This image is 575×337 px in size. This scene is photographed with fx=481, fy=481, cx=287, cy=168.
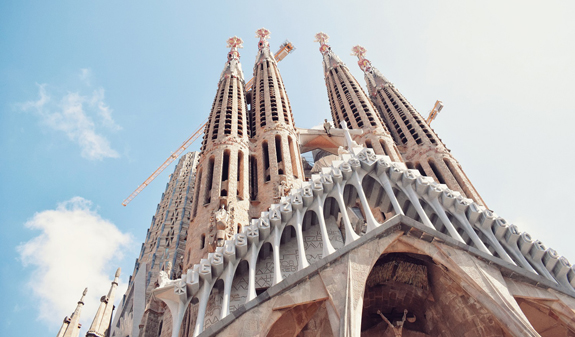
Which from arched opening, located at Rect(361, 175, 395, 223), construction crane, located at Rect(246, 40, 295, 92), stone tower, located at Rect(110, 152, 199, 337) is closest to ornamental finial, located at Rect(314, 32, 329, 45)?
construction crane, located at Rect(246, 40, 295, 92)

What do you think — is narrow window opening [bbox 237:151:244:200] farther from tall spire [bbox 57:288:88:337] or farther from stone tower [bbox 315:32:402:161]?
tall spire [bbox 57:288:88:337]

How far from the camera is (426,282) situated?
12.9m

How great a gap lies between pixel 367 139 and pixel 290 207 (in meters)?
12.3

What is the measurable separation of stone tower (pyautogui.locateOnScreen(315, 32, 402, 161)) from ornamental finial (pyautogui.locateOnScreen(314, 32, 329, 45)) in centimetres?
159

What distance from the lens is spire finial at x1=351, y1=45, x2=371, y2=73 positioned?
36.8 m

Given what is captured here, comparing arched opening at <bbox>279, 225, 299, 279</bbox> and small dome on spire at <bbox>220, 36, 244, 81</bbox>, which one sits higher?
small dome on spire at <bbox>220, 36, 244, 81</bbox>

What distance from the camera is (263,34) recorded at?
1465 inches

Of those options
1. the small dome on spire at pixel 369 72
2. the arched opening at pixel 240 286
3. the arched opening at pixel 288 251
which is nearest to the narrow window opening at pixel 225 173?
the arched opening at pixel 288 251

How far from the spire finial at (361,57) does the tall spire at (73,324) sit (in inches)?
1030

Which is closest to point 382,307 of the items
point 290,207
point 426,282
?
point 426,282

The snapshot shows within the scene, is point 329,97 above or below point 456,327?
above

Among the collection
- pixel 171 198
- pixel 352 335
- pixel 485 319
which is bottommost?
pixel 352 335

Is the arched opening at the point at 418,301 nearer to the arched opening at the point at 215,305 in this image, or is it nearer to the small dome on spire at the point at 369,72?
the arched opening at the point at 215,305

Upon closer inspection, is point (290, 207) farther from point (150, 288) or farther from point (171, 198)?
point (171, 198)
